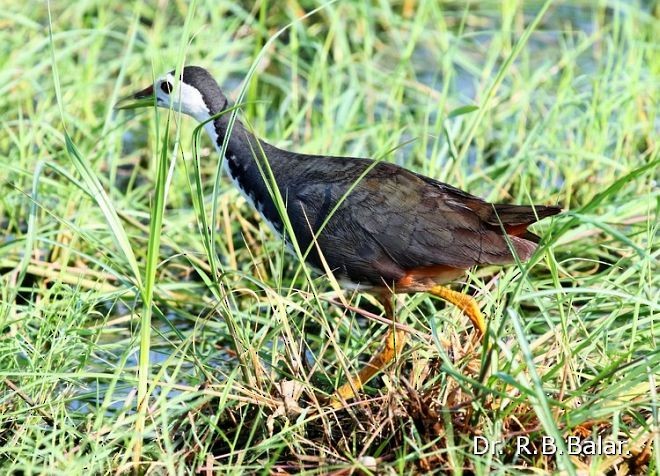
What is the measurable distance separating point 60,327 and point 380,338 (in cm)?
118

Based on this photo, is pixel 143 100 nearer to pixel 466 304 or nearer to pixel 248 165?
pixel 248 165

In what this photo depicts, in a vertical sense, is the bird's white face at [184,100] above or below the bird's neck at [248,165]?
above

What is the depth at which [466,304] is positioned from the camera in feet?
12.2

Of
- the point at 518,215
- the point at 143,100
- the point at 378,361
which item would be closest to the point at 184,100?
the point at 143,100

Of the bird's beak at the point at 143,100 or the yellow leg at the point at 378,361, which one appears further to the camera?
the bird's beak at the point at 143,100

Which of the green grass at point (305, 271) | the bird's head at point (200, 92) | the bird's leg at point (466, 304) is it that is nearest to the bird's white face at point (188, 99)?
Answer: the bird's head at point (200, 92)

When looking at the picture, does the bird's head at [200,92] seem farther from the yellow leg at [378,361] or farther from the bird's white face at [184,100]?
the yellow leg at [378,361]

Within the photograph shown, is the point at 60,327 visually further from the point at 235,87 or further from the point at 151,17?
the point at 151,17

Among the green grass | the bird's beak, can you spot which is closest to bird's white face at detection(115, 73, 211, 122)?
the bird's beak

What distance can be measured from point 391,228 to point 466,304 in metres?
0.36

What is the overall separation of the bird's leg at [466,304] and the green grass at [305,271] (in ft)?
0.23

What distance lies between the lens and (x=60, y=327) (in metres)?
3.64

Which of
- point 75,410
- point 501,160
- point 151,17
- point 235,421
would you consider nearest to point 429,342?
point 235,421

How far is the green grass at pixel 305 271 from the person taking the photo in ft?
10.3
